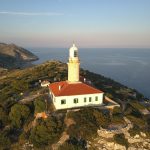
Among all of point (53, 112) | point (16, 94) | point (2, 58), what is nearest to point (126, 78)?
point (16, 94)

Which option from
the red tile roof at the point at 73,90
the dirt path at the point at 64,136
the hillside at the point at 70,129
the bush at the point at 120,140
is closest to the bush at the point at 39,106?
the hillside at the point at 70,129

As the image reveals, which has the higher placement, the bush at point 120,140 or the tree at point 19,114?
the tree at point 19,114

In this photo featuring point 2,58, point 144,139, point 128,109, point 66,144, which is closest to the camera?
point 66,144

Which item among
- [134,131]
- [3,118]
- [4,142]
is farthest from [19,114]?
[134,131]

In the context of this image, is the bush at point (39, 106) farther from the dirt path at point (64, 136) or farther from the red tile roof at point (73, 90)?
the dirt path at point (64, 136)

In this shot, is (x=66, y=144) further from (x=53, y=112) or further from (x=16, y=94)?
(x=16, y=94)

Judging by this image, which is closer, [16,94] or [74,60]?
[74,60]
